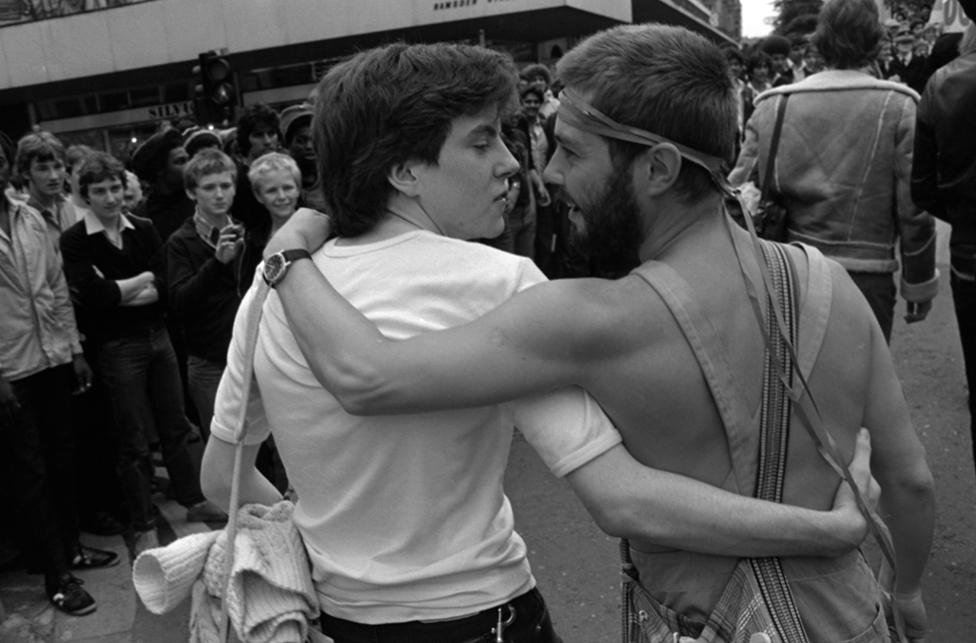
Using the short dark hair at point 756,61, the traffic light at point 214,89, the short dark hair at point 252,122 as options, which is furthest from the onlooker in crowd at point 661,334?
the short dark hair at point 756,61

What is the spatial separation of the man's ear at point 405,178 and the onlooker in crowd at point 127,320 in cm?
337

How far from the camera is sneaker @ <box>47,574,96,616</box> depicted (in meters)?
4.01

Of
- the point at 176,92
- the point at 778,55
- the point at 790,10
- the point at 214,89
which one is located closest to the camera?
the point at 214,89

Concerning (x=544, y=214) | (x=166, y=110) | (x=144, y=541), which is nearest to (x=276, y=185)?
(x=144, y=541)

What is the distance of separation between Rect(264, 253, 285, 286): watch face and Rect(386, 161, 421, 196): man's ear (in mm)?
223

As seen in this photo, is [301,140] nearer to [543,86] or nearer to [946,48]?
[543,86]

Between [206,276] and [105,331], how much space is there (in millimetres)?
628

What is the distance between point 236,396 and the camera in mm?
1615

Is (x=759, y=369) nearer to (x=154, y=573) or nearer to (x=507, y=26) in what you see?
(x=154, y=573)

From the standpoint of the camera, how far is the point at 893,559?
1.66 metres

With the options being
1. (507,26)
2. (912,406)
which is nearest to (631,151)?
(912,406)

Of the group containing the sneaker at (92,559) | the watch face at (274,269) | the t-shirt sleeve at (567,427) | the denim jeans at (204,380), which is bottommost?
the sneaker at (92,559)

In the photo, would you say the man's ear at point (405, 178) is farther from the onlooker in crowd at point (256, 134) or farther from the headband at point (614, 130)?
the onlooker in crowd at point (256, 134)

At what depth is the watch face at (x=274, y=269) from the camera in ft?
4.94
